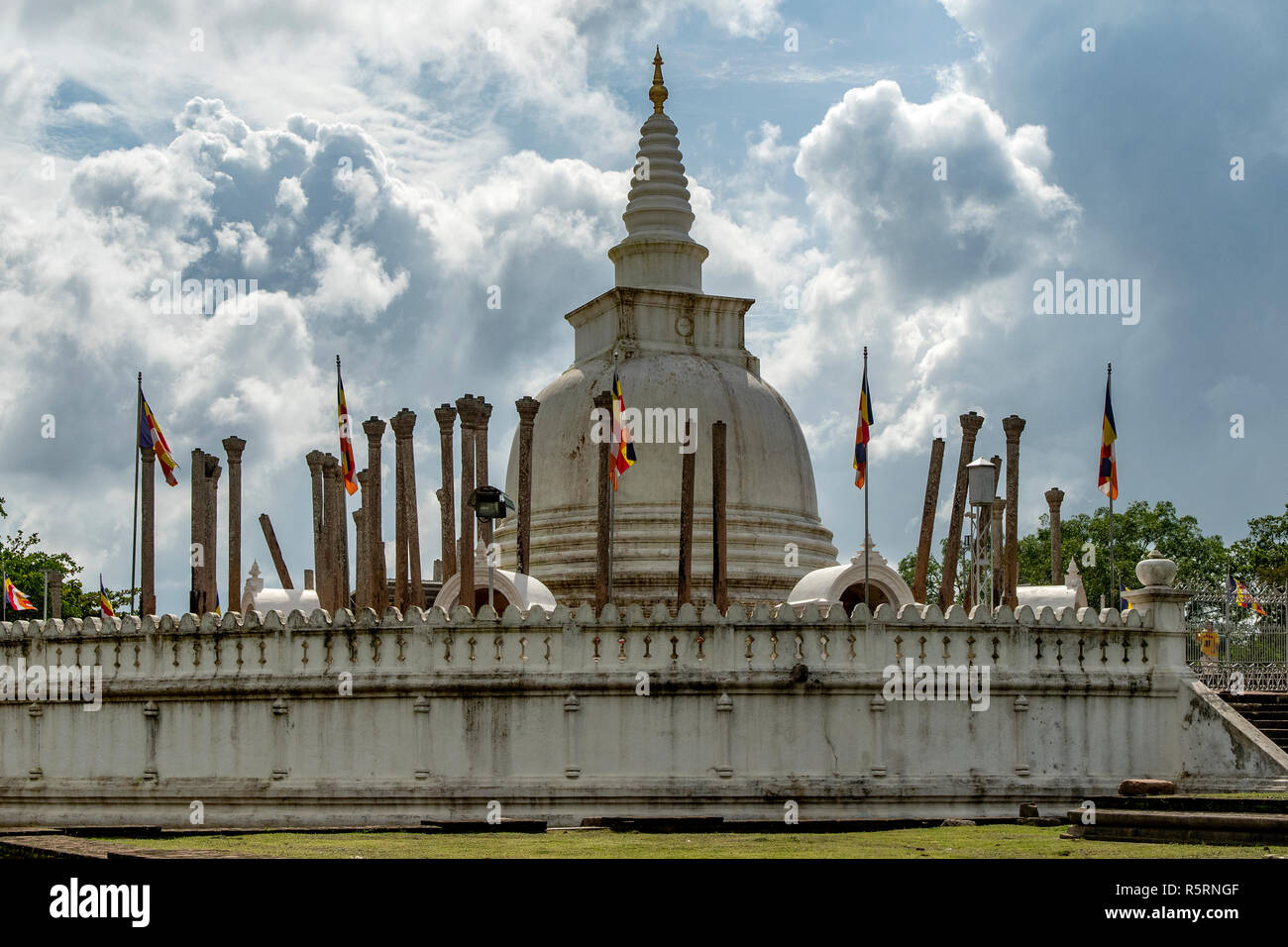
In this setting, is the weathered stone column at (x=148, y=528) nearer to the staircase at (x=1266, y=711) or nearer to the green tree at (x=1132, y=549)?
the staircase at (x=1266, y=711)

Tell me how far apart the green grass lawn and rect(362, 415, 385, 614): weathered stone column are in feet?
42.7

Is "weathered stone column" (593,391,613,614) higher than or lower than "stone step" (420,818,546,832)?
higher

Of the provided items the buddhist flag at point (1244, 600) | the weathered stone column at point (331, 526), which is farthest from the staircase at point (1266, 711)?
the weathered stone column at point (331, 526)

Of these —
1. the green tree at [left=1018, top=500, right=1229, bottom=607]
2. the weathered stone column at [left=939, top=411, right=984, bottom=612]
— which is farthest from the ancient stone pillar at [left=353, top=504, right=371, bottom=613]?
the green tree at [left=1018, top=500, right=1229, bottom=607]

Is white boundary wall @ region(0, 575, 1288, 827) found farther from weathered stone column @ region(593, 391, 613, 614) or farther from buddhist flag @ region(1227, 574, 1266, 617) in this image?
buddhist flag @ region(1227, 574, 1266, 617)

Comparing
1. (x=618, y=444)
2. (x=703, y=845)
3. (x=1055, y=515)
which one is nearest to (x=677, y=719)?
(x=703, y=845)

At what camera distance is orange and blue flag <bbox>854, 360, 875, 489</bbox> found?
35.2 metres

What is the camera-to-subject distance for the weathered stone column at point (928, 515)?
38.4 meters

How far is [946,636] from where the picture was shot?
29047mm

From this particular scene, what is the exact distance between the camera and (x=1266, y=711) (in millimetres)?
31500

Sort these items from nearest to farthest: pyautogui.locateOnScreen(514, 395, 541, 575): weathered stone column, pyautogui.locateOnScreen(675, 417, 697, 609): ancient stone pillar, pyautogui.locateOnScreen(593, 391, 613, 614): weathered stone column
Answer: pyautogui.locateOnScreen(593, 391, 613, 614): weathered stone column, pyautogui.locateOnScreen(675, 417, 697, 609): ancient stone pillar, pyautogui.locateOnScreen(514, 395, 541, 575): weathered stone column

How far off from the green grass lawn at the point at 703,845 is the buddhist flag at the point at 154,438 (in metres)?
16.1

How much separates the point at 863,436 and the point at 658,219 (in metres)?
17.2
